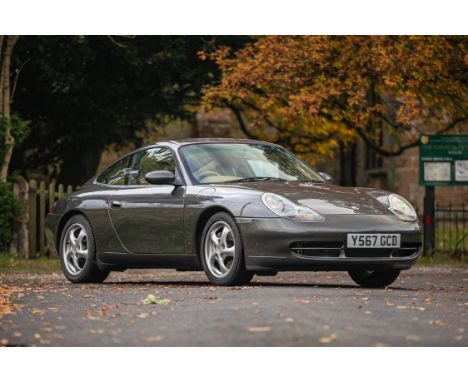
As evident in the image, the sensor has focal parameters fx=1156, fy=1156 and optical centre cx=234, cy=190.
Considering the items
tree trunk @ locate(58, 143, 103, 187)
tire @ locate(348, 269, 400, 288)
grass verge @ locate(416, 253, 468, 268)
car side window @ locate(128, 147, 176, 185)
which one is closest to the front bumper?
tire @ locate(348, 269, 400, 288)

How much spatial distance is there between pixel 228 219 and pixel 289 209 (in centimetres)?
60

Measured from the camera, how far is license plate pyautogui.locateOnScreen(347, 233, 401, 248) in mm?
10953

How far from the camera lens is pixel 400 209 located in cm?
1162

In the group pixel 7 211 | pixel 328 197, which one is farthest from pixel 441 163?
pixel 328 197

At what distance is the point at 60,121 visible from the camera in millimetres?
25141

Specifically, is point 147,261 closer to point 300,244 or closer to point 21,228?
point 300,244

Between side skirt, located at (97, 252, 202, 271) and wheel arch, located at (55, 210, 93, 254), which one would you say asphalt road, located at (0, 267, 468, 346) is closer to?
side skirt, located at (97, 252, 202, 271)

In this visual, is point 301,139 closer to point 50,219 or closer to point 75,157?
point 75,157


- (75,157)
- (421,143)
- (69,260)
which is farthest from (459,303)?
(75,157)

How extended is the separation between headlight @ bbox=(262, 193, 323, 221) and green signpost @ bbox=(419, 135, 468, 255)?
9931mm

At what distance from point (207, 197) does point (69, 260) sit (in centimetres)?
253

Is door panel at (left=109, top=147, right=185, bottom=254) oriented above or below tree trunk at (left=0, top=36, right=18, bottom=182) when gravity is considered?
below
